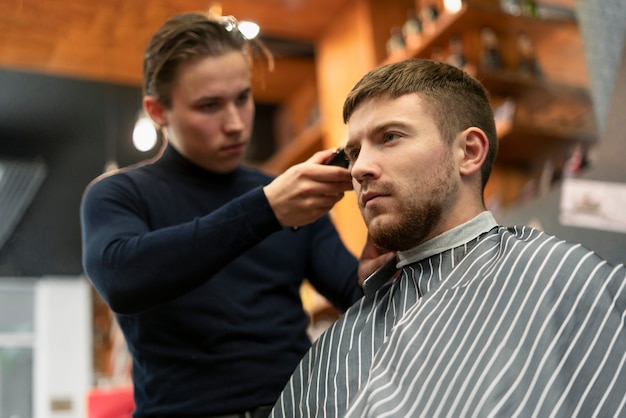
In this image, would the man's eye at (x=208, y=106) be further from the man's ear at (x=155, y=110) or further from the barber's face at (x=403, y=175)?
the barber's face at (x=403, y=175)

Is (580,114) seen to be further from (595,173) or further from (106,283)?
(106,283)


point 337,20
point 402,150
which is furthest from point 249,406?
point 337,20

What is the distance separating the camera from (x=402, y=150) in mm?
1461

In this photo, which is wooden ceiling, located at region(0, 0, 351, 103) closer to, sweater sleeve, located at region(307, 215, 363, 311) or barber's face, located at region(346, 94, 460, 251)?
sweater sleeve, located at region(307, 215, 363, 311)

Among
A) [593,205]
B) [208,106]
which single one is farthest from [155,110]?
[593,205]

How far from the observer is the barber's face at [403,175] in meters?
1.46

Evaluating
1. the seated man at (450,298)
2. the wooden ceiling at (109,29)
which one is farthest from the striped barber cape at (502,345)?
the wooden ceiling at (109,29)

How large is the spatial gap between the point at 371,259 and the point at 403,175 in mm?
317

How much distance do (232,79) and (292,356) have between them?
2.23 feet

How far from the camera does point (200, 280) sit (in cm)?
155

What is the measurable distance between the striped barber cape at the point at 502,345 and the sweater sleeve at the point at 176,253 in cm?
32

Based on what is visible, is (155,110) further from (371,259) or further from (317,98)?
(317,98)

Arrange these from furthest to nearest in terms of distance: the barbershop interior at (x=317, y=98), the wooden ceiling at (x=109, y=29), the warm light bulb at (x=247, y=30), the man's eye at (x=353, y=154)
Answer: the wooden ceiling at (x=109, y=29)
the barbershop interior at (x=317, y=98)
the warm light bulb at (x=247, y=30)
the man's eye at (x=353, y=154)

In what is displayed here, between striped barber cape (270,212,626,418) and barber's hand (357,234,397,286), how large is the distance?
225 mm
